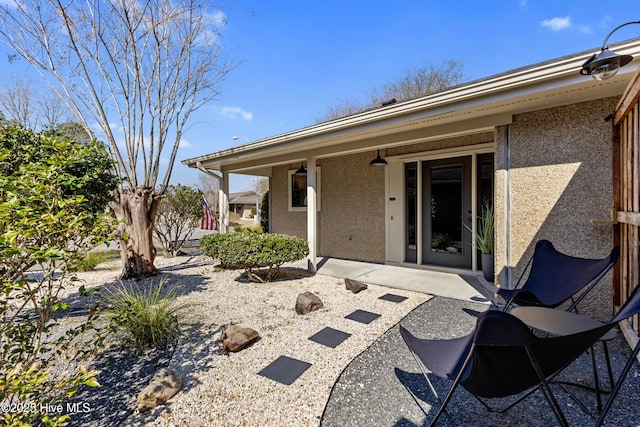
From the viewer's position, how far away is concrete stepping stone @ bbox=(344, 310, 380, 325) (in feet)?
11.8

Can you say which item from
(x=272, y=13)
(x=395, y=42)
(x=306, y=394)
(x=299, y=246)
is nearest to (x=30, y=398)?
(x=306, y=394)

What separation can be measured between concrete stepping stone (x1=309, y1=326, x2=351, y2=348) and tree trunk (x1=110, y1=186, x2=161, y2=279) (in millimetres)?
4461

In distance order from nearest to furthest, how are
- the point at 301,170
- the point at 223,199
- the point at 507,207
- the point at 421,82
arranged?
the point at 507,207 < the point at 301,170 < the point at 223,199 < the point at 421,82

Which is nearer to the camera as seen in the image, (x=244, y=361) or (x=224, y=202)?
(x=244, y=361)

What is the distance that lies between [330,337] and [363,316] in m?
0.70

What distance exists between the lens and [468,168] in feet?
18.4

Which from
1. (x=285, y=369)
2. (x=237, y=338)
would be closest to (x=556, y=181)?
(x=285, y=369)

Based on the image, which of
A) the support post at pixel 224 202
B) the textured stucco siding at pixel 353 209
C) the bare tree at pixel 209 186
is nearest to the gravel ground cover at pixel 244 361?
the textured stucco siding at pixel 353 209

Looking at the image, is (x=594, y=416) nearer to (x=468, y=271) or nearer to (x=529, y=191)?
(x=529, y=191)

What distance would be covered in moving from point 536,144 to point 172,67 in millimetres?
6550

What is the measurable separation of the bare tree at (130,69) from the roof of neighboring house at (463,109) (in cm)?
209

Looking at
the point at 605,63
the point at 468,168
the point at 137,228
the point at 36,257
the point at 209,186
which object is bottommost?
the point at 137,228

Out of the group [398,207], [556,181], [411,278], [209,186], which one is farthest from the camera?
[209,186]

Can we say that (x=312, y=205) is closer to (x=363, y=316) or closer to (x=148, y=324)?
(x=363, y=316)
